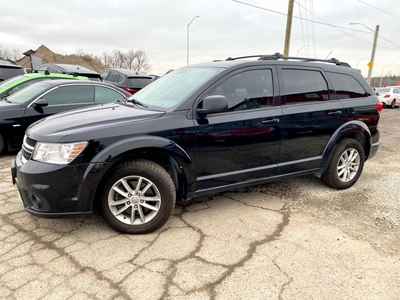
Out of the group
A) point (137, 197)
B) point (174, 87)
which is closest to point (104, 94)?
point (174, 87)

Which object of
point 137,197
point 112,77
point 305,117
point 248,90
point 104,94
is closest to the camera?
point 137,197

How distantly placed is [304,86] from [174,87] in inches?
66.6

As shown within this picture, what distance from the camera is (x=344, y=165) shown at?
428 cm

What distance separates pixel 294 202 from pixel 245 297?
6.56ft

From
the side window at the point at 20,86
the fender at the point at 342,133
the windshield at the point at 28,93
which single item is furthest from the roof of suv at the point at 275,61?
the side window at the point at 20,86

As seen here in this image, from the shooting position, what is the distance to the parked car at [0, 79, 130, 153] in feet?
17.4

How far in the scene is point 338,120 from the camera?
13.2ft

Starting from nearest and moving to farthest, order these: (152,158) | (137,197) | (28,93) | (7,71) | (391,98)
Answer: (137,197)
(152,158)
(28,93)
(7,71)
(391,98)

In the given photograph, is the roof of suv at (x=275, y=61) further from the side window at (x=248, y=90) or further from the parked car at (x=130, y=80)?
the parked car at (x=130, y=80)

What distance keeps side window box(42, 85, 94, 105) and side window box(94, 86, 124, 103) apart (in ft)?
0.34

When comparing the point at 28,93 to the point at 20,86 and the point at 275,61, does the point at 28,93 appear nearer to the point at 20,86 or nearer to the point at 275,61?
the point at 20,86

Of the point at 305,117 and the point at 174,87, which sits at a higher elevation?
the point at 174,87

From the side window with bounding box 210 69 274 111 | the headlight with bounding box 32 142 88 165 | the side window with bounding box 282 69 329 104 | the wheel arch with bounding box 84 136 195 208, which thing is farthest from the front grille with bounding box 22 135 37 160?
the side window with bounding box 282 69 329 104

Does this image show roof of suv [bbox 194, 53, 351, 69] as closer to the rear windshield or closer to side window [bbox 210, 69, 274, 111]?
side window [bbox 210, 69, 274, 111]
